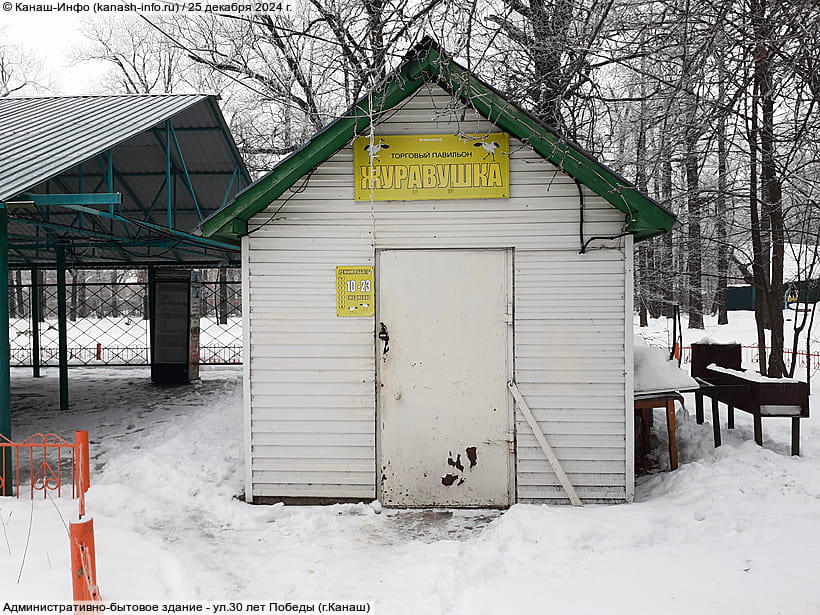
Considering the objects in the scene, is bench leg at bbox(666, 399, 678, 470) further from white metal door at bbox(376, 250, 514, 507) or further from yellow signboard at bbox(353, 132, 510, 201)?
yellow signboard at bbox(353, 132, 510, 201)

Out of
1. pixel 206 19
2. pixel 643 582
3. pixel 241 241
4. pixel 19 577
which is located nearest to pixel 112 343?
pixel 206 19

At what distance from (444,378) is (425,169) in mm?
1943

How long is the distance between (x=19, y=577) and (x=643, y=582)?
3968 millimetres

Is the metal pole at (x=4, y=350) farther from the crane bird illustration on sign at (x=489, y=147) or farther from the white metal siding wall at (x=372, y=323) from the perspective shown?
the crane bird illustration on sign at (x=489, y=147)

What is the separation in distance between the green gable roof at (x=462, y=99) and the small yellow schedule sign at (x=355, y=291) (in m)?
0.95

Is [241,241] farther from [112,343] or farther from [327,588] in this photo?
[112,343]

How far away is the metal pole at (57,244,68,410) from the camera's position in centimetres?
1089

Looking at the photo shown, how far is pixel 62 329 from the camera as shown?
11.5 m

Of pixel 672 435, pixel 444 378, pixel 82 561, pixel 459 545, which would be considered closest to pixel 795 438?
pixel 672 435

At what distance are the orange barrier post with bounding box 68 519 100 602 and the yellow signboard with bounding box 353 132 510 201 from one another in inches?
144

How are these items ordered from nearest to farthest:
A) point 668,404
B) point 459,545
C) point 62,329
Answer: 1. point 459,545
2. point 668,404
3. point 62,329

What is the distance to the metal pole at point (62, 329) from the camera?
10.9 meters

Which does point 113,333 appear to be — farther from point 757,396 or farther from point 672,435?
point 757,396

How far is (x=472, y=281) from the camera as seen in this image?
612 cm
